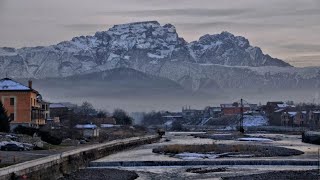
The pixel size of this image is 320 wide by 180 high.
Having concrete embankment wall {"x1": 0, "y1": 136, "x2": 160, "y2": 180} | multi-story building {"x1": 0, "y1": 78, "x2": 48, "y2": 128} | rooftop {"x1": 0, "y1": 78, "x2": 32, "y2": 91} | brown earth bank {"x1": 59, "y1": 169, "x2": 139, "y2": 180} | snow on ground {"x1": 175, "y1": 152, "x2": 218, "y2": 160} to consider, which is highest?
rooftop {"x1": 0, "y1": 78, "x2": 32, "y2": 91}

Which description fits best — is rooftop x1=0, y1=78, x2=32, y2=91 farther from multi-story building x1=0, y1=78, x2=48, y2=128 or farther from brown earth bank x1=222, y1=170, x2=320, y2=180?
brown earth bank x1=222, y1=170, x2=320, y2=180

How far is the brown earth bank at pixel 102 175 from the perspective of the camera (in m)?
56.4

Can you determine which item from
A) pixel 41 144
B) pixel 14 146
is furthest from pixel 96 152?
pixel 14 146

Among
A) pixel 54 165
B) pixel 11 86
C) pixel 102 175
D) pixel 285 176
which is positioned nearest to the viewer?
pixel 54 165

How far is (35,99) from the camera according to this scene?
11181 centimetres

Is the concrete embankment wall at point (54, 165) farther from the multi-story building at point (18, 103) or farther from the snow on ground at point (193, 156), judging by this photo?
the multi-story building at point (18, 103)

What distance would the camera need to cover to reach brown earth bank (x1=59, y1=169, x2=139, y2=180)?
5640 cm

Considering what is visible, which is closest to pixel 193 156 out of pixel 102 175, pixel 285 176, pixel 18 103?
pixel 102 175

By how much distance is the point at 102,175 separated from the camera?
58719 millimetres

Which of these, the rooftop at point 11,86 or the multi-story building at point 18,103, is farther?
→ the rooftop at point 11,86

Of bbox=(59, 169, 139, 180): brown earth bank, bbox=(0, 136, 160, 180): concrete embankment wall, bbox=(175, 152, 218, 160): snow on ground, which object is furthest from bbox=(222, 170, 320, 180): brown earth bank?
bbox=(175, 152, 218, 160): snow on ground

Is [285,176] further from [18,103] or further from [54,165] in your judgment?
[18,103]

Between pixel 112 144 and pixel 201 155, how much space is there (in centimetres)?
1370

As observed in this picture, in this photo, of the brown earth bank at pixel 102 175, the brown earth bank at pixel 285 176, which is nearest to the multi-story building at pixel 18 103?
the brown earth bank at pixel 102 175
